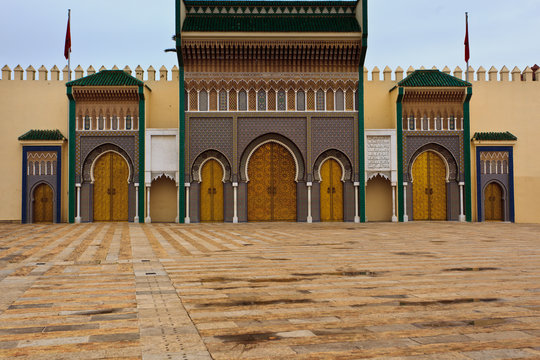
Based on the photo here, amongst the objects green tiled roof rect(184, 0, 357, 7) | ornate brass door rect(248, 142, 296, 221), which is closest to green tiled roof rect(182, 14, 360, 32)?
green tiled roof rect(184, 0, 357, 7)

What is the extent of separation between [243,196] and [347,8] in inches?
311

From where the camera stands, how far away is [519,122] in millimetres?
18750

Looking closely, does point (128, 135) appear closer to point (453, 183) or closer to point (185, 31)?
point (185, 31)

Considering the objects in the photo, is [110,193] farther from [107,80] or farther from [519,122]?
[519,122]

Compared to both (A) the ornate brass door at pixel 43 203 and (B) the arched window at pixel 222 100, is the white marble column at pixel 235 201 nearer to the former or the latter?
(B) the arched window at pixel 222 100

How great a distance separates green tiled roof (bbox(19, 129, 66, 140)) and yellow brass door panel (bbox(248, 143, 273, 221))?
22.0 ft

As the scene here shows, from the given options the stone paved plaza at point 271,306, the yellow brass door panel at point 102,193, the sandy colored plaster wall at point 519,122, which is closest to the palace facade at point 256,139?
the yellow brass door panel at point 102,193

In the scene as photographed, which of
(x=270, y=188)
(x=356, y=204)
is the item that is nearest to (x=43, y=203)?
(x=270, y=188)

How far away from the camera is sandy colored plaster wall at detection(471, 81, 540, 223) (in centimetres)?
1845

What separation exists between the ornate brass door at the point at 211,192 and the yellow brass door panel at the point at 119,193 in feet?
8.83

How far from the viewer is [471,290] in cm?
433

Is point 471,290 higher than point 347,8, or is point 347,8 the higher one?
point 347,8

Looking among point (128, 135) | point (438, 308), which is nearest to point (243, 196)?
point (128, 135)

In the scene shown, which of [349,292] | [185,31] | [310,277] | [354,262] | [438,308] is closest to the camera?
[438,308]
